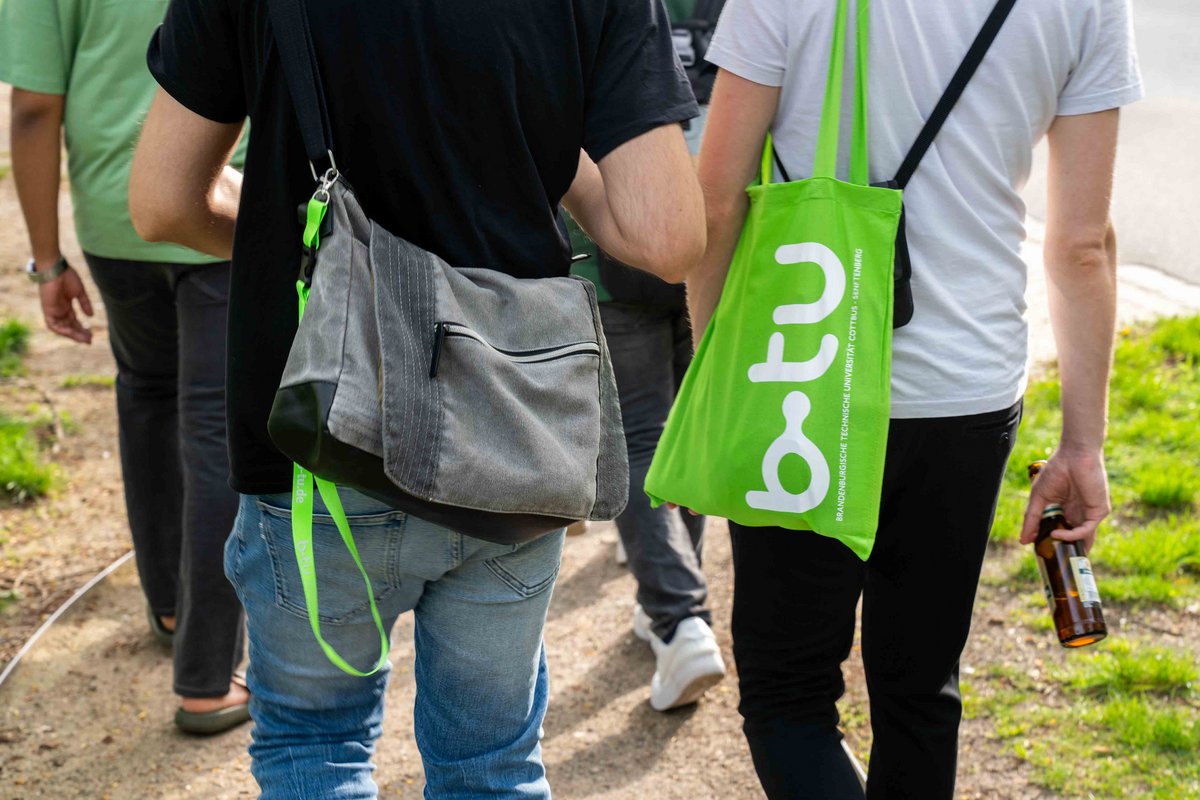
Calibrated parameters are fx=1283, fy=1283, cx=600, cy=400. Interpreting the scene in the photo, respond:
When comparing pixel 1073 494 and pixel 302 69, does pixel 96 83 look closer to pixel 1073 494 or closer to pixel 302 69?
pixel 302 69

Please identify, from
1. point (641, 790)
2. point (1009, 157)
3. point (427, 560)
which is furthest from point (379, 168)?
point (641, 790)

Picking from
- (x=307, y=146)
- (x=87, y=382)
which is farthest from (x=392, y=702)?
(x=87, y=382)

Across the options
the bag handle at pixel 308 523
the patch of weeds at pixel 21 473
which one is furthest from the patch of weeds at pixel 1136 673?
the patch of weeds at pixel 21 473

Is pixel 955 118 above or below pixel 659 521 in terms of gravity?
above

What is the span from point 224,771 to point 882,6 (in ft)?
7.43

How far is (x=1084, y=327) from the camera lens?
2.05m

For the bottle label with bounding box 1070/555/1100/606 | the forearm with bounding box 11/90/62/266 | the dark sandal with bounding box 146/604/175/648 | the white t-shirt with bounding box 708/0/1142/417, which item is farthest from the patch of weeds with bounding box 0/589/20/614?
the bottle label with bounding box 1070/555/1100/606

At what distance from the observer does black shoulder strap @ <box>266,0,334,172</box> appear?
5.02ft

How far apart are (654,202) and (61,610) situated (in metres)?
2.62

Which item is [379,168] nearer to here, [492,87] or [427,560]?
[492,87]

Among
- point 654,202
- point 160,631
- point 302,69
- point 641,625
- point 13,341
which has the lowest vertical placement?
point 13,341

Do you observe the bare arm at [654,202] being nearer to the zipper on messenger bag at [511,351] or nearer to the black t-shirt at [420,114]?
the black t-shirt at [420,114]

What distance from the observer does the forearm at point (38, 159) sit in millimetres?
2887

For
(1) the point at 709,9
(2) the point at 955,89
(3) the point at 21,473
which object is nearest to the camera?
(2) the point at 955,89
